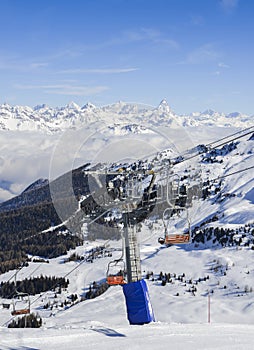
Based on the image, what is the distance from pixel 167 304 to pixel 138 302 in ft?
186

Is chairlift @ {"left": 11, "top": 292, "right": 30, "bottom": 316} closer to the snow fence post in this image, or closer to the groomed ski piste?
the groomed ski piste

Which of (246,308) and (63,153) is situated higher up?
(63,153)

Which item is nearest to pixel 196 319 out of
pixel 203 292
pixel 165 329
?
pixel 203 292

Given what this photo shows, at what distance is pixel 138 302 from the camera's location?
71.3 ft

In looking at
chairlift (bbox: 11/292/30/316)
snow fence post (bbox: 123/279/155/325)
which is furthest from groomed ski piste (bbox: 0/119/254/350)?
chairlift (bbox: 11/292/30/316)

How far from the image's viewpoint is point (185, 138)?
1986cm

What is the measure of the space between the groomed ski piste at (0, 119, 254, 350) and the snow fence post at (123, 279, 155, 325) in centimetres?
48

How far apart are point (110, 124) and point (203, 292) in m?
72.9

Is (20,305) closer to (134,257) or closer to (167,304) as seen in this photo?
Answer: (167,304)

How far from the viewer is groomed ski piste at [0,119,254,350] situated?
62.5ft

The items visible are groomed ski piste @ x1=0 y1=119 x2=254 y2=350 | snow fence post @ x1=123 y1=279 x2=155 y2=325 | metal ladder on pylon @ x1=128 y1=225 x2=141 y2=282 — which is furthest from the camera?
metal ladder on pylon @ x1=128 y1=225 x2=141 y2=282

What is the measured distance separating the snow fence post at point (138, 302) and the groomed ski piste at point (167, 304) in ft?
1.57

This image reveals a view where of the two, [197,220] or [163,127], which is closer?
[163,127]

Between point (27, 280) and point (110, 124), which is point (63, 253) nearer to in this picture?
point (27, 280)
